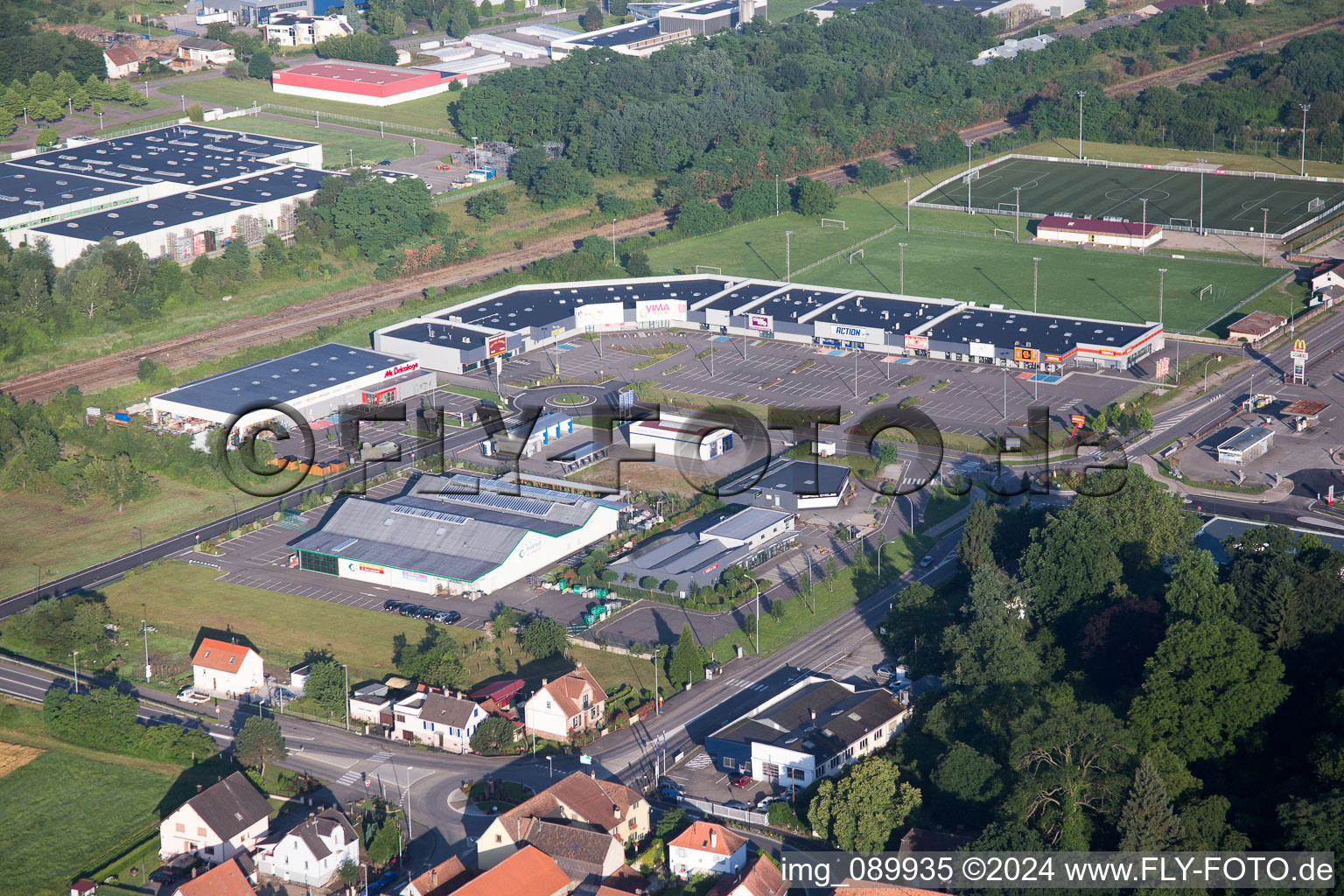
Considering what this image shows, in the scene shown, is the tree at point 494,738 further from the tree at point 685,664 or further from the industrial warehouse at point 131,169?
the industrial warehouse at point 131,169

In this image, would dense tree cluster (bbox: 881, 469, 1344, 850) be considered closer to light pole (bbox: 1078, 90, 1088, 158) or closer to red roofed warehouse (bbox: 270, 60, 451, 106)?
light pole (bbox: 1078, 90, 1088, 158)

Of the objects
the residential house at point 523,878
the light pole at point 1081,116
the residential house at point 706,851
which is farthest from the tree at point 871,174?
the residential house at point 523,878

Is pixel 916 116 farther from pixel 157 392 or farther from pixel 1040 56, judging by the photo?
pixel 157 392

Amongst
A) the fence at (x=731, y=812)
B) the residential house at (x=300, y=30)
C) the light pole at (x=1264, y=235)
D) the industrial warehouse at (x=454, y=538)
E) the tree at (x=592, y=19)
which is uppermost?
the residential house at (x=300, y=30)

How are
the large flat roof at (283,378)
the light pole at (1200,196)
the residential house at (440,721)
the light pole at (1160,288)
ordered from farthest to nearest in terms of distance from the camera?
the light pole at (1200,196) → the light pole at (1160,288) → the large flat roof at (283,378) → the residential house at (440,721)

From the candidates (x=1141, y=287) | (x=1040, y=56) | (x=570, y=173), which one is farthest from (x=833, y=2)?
(x=1141, y=287)

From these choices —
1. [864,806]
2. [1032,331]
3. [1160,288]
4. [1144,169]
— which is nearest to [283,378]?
[1032,331]

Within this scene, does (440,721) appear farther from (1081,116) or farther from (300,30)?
(300,30)
